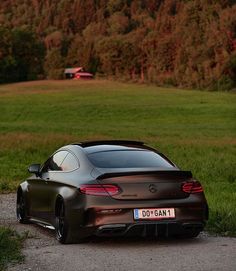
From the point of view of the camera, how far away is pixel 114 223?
8234 mm

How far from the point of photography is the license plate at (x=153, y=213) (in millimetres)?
8289

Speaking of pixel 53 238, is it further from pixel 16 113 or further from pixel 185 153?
pixel 16 113

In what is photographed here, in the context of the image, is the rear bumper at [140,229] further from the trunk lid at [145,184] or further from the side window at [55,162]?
the side window at [55,162]

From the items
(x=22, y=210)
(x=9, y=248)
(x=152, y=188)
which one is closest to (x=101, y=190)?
(x=152, y=188)

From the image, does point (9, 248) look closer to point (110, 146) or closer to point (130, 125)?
point (110, 146)

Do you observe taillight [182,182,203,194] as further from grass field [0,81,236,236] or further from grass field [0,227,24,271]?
grass field [0,227,24,271]

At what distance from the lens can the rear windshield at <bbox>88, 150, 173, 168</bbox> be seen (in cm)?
893

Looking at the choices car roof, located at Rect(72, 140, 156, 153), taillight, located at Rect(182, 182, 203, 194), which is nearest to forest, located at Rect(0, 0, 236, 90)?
car roof, located at Rect(72, 140, 156, 153)

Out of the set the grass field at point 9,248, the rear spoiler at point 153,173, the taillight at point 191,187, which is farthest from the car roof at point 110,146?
the grass field at point 9,248

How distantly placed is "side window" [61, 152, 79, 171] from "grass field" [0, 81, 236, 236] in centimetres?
222

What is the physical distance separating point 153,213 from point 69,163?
165 cm

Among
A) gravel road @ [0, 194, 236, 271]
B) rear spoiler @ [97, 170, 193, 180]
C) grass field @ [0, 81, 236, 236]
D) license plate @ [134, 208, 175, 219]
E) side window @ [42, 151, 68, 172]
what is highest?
rear spoiler @ [97, 170, 193, 180]

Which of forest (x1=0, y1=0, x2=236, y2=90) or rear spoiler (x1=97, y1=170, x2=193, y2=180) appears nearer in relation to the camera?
rear spoiler (x1=97, y1=170, x2=193, y2=180)

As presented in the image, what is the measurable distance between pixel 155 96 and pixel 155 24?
76.1 m
